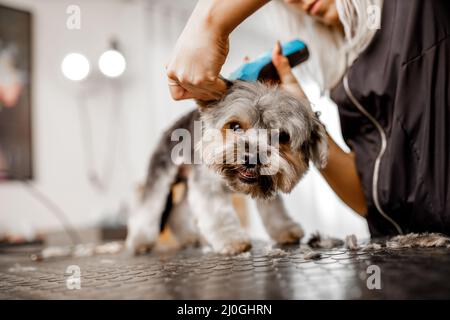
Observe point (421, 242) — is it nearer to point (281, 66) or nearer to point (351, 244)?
point (351, 244)

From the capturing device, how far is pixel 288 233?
1.24 m

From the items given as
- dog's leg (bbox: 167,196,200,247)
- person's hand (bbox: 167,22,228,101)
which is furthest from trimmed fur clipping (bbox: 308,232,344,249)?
dog's leg (bbox: 167,196,200,247)

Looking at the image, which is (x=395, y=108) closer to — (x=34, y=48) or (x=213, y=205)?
(x=213, y=205)

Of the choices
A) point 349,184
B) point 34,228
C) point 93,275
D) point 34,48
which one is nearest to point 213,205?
point 349,184

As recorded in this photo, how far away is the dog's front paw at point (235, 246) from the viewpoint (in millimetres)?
1091

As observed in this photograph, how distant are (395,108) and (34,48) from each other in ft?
10.2

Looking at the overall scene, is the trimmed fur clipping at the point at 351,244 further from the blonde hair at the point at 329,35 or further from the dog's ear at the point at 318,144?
the blonde hair at the point at 329,35

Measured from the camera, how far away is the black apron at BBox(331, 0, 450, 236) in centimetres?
98

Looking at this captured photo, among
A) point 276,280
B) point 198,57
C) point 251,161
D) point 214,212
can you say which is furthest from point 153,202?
point 276,280

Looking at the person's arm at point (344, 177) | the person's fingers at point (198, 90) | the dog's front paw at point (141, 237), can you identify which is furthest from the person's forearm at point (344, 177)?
the dog's front paw at point (141, 237)

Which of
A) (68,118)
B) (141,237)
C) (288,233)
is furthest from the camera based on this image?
(68,118)

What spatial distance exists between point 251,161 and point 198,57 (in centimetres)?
23

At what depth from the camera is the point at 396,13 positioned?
1.04 m

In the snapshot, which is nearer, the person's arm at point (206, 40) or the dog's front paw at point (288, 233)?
the person's arm at point (206, 40)
